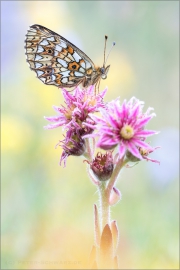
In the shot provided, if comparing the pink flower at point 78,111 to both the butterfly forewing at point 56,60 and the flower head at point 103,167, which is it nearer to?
the flower head at point 103,167

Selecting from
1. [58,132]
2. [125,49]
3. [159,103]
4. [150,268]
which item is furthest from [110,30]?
[150,268]

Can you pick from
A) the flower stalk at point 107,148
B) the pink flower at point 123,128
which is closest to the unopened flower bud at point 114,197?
the flower stalk at point 107,148

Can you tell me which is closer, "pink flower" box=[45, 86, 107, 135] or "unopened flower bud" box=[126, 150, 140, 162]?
"unopened flower bud" box=[126, 150, 140, 162]

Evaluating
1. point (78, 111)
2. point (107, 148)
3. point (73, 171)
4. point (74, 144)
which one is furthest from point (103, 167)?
point (73, 171)

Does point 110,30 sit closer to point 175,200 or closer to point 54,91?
point 54,91

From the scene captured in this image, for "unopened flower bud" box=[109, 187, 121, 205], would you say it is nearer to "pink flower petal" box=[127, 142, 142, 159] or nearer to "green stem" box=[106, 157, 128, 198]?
"green stem" box=[106, 157, 128, 198]

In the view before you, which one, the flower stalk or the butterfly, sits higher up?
the butterfly

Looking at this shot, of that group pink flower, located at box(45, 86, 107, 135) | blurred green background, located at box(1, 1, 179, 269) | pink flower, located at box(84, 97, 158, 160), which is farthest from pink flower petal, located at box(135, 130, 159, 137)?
blurred green background, located at box(1, 1, 179, 269)

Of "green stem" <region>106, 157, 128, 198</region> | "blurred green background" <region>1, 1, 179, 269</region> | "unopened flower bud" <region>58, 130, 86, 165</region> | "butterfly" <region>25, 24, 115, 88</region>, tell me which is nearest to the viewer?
"green stem" <region>106, 157, 128, 198</region>
